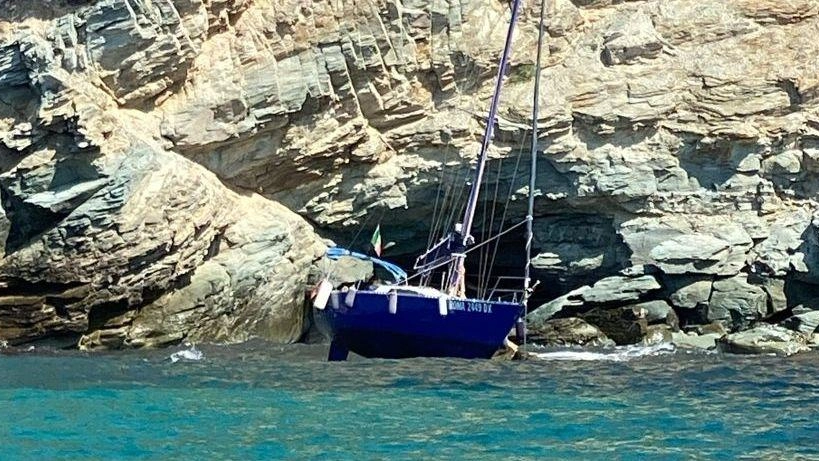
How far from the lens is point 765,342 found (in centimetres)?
2445

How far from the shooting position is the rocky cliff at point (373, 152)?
979 inches

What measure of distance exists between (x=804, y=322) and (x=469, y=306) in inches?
→ 369

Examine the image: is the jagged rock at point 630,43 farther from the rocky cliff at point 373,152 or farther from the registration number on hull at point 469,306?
the registration number on hull at point 469,306

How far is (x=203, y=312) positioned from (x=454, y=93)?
29.5ft

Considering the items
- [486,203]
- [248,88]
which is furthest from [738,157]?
[248,88]

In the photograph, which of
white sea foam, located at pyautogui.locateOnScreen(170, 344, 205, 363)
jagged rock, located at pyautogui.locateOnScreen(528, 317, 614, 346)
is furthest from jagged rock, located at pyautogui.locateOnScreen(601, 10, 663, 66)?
white sea foam, located at pyautogui.locateOnScreen(170, 344, 205, 363)

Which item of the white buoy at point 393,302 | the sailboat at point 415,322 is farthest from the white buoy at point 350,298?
the white buoy at point 393,302

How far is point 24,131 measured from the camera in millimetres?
24578

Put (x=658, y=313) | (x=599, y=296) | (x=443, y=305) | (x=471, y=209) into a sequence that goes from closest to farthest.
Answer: (x=443, y=305)
(x=471, y=209)
(x=658, y=313)
(x=599, y=296)

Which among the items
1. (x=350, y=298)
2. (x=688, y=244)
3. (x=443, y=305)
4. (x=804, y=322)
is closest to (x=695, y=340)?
(x=804, y=322)

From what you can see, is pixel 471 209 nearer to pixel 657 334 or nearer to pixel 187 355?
pixel 657 334

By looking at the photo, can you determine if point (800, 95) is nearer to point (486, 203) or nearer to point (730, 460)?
point (486, 203)

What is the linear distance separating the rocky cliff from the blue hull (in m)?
5.12

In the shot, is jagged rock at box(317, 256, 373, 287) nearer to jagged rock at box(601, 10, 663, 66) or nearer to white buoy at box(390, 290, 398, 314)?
white buoy at box(390, 290, 398, 314)
